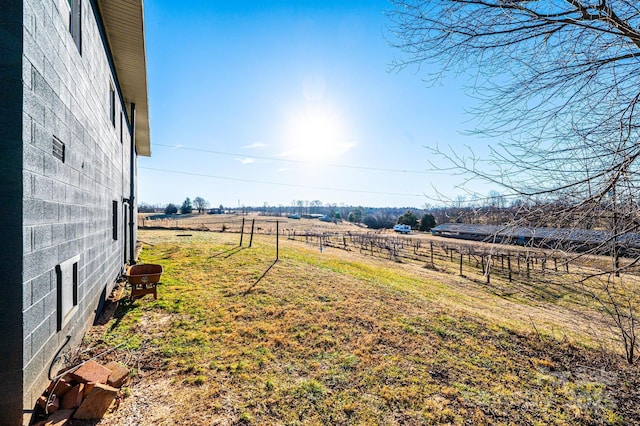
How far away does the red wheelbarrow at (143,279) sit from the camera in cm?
600

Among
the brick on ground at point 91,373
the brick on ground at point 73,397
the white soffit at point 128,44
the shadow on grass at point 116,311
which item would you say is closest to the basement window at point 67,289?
the brick on ground at point 91,373

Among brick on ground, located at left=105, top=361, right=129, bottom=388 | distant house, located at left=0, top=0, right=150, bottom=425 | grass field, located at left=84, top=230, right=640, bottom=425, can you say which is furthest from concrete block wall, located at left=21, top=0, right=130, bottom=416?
grass field, located at left=84, top=230, right=640, bottom=425

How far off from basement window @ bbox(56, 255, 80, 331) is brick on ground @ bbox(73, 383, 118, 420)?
0.88 m

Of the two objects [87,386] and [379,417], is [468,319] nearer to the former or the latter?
[379,417]

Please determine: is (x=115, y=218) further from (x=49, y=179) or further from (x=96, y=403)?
(x=96, y=403)

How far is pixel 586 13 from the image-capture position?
6.22 ft

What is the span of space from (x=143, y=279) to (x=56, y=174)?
3.77 m

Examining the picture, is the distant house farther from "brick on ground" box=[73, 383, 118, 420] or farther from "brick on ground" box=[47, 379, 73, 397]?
"brick on ground" box=[73, 383, 118, 420]

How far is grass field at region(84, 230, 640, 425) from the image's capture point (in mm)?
3367

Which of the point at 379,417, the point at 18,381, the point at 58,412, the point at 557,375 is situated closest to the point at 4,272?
the point at 18,381

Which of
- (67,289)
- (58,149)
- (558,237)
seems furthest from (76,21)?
(558,237)

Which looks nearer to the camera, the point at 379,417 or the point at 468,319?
the point at 379,417

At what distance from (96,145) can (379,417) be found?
6355 millimetres

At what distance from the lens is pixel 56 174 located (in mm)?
2936
